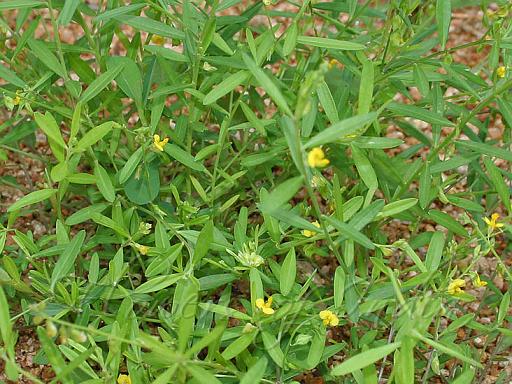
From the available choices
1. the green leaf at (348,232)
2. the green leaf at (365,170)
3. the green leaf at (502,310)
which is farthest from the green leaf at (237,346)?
the green leaf at (502,310)

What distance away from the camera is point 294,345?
1.40 meters

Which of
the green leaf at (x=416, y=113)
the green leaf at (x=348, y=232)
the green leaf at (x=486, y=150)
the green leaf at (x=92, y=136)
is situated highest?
the green leaf at (x=92, y=136)

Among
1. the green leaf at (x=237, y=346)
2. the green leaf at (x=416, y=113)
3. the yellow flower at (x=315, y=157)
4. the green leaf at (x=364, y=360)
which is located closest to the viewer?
the yellow flower at (x=315, y=157)

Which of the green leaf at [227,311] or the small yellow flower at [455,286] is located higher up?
the small yellow flower at [455,286]

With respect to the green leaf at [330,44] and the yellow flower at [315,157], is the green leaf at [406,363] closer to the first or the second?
the yellow flower at [315,157]

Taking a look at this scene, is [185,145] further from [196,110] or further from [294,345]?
[294,345]

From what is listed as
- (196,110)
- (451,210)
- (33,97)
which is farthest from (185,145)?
(451,210)

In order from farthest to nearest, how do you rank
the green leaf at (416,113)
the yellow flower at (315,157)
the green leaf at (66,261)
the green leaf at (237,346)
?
the green leaf at (416,113) → the green leaf at (66,261) → the green leaf at (237,346) → the yellow flower at (315,157)

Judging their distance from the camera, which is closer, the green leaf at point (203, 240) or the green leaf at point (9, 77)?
the green leaf at point (203, 240)

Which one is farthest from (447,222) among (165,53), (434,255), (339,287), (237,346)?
(165,53)

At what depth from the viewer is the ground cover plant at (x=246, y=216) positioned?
4.33 feet

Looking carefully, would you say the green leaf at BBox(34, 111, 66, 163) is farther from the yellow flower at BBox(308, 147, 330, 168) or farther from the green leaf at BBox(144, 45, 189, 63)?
the yellow flower at BBox(308, 147, 330, 168)

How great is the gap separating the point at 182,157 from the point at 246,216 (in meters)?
0.16

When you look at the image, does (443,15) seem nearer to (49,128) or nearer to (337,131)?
(337,131)
